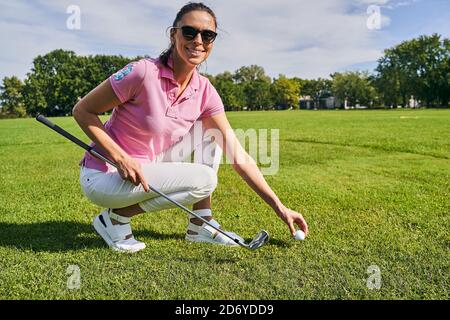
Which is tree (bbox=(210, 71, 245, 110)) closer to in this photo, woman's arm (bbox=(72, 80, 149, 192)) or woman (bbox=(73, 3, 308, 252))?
woman (bbox=(73, 3, 308, 252))

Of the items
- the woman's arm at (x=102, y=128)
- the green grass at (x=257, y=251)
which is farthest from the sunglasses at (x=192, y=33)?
the green grass at (x=257, y=251)

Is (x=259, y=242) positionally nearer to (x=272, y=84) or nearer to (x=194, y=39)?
(x=194, y=39)

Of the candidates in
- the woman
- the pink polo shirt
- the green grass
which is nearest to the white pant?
the woman

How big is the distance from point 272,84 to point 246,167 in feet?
342

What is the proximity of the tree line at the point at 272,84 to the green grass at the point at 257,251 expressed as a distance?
43.1 meters

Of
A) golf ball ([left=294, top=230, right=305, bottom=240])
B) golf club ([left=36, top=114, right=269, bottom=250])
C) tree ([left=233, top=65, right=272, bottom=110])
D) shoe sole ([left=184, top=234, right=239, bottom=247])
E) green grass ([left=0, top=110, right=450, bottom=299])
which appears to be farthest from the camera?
tree ([left=233, top=65, right=272, bottom=110])

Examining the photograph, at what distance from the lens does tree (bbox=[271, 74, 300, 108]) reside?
103094mm

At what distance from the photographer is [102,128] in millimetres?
2838

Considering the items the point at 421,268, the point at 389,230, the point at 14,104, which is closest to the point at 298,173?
the point at 389,230

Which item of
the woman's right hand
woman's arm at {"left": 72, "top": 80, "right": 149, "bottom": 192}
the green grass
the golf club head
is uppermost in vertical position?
woman's arm at {"left": 72, "top": 80, "right": 149, "bottom": 192}

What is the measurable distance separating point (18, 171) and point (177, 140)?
16.5 ft

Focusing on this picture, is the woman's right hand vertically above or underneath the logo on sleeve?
underneath

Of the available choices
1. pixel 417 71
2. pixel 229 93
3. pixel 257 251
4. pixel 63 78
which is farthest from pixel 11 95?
pixel 257 251

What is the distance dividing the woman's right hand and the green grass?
1.96 feet
